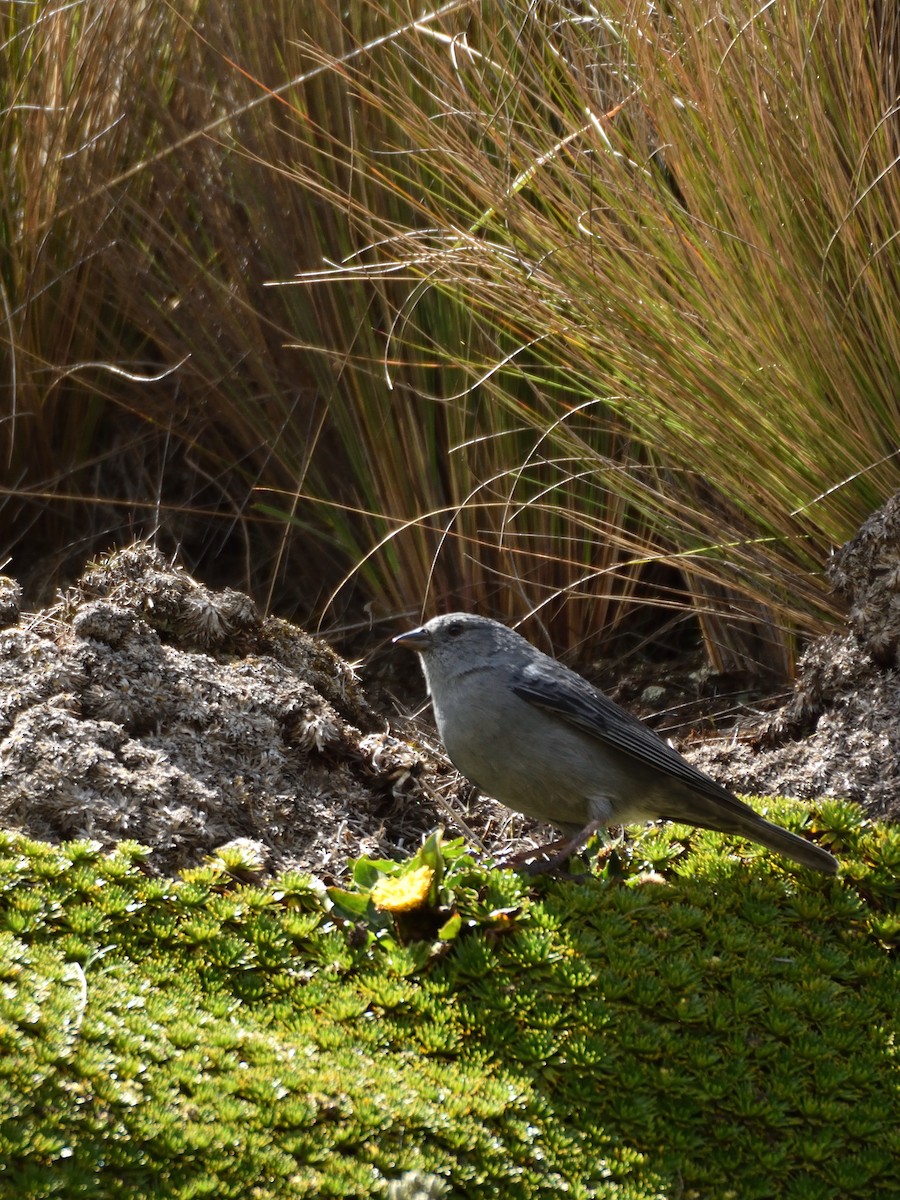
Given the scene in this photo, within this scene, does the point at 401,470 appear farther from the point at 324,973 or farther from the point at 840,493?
the point at 324,973

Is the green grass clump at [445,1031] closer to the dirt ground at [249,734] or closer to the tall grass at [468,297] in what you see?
the dirt ground at [249,734]

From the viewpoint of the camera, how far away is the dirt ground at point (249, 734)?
143 inches

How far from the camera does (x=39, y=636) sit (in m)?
4.18

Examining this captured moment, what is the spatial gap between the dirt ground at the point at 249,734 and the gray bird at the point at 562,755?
0.39 metres

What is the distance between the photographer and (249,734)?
407 cm

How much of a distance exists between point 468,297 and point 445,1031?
3064 mm

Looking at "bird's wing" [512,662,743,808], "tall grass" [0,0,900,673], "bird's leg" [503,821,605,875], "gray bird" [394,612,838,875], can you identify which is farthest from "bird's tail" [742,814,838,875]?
"tall grass" [0,0,900,673]

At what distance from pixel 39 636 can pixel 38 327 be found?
212cm

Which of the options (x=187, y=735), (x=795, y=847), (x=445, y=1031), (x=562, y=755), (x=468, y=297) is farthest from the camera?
(x=468, y=297)

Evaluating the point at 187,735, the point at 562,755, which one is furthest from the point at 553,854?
the point at 187,735

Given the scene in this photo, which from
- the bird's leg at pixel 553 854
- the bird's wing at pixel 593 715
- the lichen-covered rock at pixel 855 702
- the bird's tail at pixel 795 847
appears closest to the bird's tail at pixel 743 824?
the bird's tail at pixel 795 847

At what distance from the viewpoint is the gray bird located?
12.6ft

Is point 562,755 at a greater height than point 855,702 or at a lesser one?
greater

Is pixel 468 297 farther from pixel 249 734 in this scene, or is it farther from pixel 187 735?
pixel 187 735
